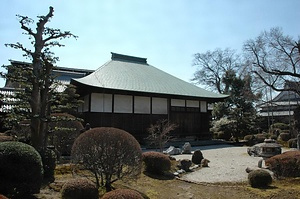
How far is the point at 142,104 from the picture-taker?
60.2ft

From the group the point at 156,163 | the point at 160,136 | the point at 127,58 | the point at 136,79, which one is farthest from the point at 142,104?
the point at 156,163

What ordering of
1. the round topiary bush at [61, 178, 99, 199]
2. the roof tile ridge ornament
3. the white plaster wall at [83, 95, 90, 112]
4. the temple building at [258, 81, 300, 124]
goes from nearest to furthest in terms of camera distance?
the round topiary bush at [61, 178, 99, 199] → the white plaster wall at [83, 95, 90, 112] → the roof tile ridge ornament → the temple building at [258, 81, 300, 124]

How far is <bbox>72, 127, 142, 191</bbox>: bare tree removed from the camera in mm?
6004

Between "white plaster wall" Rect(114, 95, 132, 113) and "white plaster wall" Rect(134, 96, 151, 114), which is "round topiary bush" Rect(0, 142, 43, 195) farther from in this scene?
"white plaster wall" Rect(134, 96, 151, 114)

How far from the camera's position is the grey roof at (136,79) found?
1706cm

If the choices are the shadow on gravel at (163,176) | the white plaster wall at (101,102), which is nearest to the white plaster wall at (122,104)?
the white plaster wall at (101,102)

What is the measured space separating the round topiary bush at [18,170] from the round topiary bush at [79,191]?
673 mm

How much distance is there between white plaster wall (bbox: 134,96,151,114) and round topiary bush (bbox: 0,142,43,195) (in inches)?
504

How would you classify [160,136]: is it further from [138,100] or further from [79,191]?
[79,191]

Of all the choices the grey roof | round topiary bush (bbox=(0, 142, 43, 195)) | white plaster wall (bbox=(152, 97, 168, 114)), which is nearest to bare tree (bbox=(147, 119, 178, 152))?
white plaster wall (bbox=(152, 97, 168, 114))

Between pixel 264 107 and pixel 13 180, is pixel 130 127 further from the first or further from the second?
pixel 264 107

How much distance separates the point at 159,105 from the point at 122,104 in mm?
3211

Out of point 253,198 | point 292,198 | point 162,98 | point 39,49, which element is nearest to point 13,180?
point 39,49

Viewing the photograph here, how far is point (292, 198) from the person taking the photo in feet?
20.8
